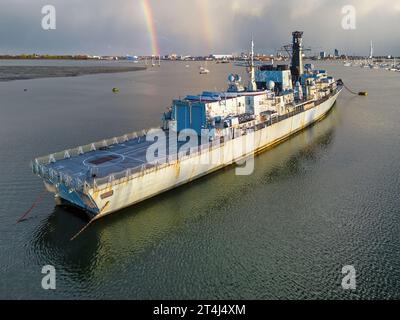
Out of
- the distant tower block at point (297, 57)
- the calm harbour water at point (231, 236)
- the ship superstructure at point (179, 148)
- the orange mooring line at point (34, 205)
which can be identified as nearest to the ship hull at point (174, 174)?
the ship superstructure at point (179, 148)

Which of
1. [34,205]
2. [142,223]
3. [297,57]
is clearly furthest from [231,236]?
[297,57]

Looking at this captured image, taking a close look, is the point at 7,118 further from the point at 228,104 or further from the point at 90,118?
the point at 228,104

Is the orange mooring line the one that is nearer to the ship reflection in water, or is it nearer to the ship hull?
the ship reflection in water

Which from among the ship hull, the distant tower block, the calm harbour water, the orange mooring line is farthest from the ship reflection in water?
the distant tower block

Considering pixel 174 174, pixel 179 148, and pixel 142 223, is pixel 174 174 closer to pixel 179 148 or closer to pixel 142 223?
pixel 179 148

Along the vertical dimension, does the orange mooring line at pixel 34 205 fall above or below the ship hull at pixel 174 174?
below

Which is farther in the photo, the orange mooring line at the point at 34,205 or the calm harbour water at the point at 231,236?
the orange mooring line at the point at 34,205

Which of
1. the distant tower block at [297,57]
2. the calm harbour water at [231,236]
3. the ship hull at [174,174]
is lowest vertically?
the calm harbour water at [231,236]

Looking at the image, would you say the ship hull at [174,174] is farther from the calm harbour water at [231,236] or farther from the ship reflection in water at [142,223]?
the calm harbour water at [231,236]
